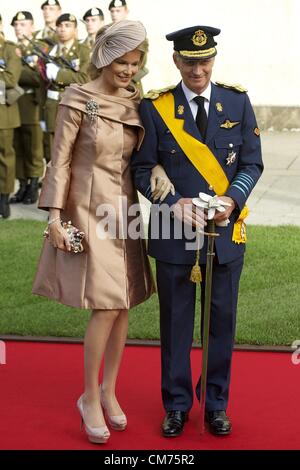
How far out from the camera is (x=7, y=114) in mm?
11125

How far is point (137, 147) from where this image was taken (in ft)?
17.3

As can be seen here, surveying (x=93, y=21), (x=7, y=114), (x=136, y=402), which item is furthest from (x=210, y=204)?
(x=93, y=21)

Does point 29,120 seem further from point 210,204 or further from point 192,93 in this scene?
point 210,204

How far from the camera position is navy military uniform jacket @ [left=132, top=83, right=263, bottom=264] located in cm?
517

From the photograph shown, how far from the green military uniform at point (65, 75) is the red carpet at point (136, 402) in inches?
192

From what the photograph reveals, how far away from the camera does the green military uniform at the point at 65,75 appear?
11.3 meters

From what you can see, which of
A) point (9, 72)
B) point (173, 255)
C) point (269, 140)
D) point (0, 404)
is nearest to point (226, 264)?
point (173, 255)

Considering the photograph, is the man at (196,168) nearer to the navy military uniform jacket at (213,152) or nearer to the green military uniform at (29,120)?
the navy military uniform jacket at (213,152)

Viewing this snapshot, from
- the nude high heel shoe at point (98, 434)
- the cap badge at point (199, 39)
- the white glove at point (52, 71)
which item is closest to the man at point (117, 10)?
the white glove at point (52, 71)

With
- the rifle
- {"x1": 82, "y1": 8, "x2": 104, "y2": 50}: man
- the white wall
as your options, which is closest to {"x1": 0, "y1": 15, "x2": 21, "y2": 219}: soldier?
the rifle

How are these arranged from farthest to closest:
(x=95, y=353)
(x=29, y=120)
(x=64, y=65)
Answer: (x=29, y=120) → (x=64, y=65) → (x=95, y=353)

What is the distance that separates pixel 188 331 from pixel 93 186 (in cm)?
80

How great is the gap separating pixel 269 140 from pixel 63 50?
5159 millimetres

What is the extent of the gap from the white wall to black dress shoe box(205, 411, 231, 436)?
11568 mm
